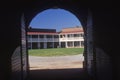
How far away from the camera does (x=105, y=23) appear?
→ 11.7 meters

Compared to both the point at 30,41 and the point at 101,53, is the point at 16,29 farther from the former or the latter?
the point at 30,41

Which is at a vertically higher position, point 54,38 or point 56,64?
point 54,38

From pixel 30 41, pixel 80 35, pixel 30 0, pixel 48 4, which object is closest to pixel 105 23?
pixel 30 0

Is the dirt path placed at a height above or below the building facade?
below

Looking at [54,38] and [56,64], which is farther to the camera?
[54,38]

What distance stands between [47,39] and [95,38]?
66544 millimetres

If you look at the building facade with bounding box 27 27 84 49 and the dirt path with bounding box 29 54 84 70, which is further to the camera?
the building facade with bounding box 27 27 84 49

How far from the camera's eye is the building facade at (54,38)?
78375mm

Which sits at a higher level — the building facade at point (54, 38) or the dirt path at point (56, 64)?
the building facade at point (54, 38)

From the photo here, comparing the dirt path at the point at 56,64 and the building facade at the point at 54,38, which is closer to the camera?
the dirt path at the point at 56,64

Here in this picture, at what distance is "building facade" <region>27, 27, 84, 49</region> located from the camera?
257ft

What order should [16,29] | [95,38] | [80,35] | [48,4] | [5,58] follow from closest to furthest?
[5,58] < [16,29] < [95,38] < [48,4] < [80,35]

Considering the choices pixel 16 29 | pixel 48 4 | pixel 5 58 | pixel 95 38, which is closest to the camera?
pixel 5 58

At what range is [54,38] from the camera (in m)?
82.2
